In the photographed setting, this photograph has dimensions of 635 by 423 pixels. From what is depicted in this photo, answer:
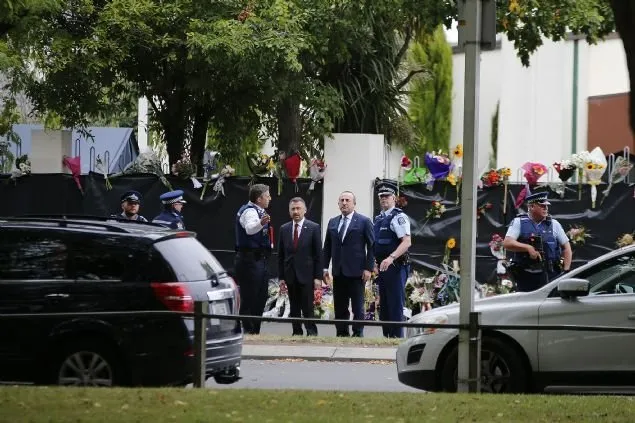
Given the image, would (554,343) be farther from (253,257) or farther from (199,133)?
(199,133)

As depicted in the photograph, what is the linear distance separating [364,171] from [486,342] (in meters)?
9.05

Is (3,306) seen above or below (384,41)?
below

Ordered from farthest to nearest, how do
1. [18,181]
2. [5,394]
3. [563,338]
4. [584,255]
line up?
1. [18,181]
2. [584,255]
3. [563,338]
4. [5,394]

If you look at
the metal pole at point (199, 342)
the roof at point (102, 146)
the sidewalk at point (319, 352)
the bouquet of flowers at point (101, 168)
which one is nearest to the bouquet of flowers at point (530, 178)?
the sidewalk at point (319, 352)

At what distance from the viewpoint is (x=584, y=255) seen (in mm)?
19484

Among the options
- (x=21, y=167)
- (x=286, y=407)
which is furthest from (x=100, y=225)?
(x=21, y=167)

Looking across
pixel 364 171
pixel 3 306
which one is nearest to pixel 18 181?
pixel 364 171

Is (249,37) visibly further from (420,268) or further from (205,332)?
(205,332)

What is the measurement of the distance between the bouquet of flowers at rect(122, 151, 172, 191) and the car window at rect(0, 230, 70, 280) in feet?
29.9

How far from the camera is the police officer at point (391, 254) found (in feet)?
55.7

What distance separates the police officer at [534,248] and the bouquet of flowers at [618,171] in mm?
3810

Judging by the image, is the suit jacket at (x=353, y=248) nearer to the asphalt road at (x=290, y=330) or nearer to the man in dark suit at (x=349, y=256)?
the man in dark suit at (x=349, y=256)

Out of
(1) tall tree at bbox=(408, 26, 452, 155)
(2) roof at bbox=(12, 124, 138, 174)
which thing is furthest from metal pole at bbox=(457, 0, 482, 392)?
(1) tall tree at bbox=(408, 26, 452, 155)

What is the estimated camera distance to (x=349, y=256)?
17.2 m
